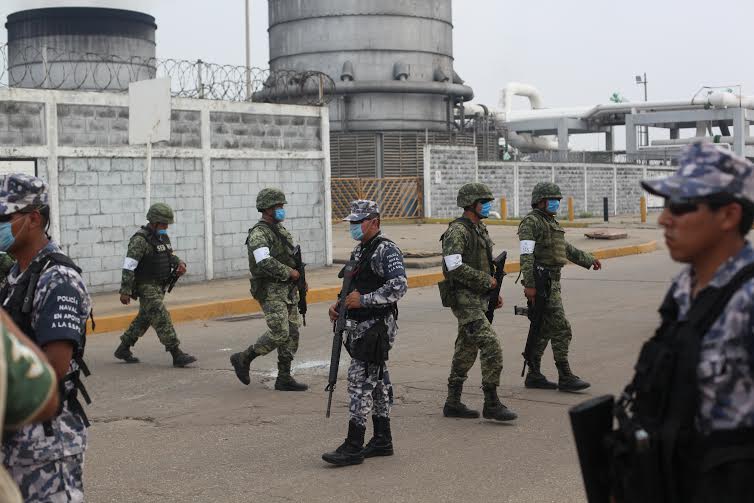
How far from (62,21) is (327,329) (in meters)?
27.8

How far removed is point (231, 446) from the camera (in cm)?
741

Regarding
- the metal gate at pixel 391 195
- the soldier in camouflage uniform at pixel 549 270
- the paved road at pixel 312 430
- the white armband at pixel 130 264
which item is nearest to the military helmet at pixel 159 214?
the white armband at pixel 130 264

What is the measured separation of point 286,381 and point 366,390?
262 cm

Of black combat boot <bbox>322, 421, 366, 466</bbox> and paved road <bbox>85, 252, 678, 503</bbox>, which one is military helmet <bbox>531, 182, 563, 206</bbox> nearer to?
paved road <bbox>85, 252, 678, 503</bbox>

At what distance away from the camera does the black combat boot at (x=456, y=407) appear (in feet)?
26.9

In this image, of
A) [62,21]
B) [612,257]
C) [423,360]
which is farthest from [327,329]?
[62,21]

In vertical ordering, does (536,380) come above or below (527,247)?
below

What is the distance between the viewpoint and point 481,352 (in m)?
8.03

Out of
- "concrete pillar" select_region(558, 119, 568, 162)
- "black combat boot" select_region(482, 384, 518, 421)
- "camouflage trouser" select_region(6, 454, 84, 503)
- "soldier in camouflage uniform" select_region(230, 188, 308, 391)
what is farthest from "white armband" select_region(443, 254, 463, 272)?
"concrete pillar" select_region(558, 119, 568, 162)

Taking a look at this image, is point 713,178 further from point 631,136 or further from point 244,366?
point 631,136

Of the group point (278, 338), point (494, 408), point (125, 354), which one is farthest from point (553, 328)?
point (125, 354)

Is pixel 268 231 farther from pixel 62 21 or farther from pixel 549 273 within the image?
pixel 62 21

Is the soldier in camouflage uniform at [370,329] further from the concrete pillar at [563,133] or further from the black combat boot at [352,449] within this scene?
the concrete pillar at [563,133]

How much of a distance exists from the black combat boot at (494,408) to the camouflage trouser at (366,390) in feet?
3.77
